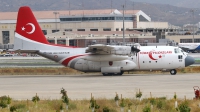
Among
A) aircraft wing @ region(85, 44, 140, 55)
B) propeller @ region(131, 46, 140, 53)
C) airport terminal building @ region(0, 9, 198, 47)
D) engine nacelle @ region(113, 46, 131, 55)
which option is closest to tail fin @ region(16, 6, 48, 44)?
aircraft wing @ region(85, 44, 140, 55)

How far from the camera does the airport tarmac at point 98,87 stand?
131 feet

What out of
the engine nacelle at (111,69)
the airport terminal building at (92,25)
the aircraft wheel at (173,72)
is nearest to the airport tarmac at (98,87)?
the engine nacelle at (111,69)

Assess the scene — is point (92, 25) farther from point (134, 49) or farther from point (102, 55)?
point (134, 49)

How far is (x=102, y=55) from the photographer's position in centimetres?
5891

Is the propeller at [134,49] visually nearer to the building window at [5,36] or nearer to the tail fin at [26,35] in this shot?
the tail fin at [26,35]

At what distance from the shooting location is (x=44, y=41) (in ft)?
198

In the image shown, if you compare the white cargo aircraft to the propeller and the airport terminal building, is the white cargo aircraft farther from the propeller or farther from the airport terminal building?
the airport terminal building

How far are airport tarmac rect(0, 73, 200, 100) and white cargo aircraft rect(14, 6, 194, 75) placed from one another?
2437 mm

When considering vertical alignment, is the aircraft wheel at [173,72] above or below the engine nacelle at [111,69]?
below

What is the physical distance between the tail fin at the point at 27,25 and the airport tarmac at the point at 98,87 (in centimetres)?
569

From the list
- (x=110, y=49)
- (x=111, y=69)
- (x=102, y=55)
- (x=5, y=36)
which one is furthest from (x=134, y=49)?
(x=5, y=36)

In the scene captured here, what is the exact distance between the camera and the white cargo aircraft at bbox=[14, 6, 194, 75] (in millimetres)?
58438

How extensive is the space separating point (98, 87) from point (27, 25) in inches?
657

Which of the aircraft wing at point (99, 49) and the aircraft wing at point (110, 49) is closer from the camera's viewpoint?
the aircraft wing at point (110, 49)
